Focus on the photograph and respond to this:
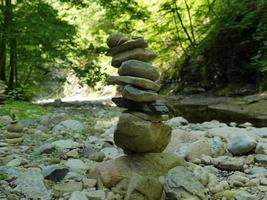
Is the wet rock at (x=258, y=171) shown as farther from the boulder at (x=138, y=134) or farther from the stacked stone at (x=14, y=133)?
the stacked stone at (x=14, y=133)

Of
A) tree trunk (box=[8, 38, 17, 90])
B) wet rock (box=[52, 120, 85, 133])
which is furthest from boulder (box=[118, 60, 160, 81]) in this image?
tree trunk (box=[8, 38, 17, 90])

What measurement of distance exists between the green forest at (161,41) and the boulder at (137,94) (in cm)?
448

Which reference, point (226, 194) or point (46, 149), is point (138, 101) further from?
point (46, 149)

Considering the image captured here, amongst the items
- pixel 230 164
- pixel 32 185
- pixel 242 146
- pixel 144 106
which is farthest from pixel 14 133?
pixel 242 146

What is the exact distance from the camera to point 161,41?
1728cm

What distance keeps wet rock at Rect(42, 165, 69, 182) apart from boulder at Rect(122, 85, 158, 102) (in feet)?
3.29

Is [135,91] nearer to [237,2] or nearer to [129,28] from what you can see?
[237,2]

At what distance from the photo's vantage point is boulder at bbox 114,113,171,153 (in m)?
3.92

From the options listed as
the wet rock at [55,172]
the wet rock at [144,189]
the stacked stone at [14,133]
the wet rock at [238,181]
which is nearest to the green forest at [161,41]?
the stacked stone at [14,133]

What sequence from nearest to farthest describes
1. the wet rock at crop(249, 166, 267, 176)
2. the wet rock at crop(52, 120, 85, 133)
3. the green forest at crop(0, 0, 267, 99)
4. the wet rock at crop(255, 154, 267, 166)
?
the wet rock at crop(249, 166, 267, 176) → the wet rock at crop(255, 154, 267, 166) → the wet rock at crop(52, 120, 85, 133) → the green forest at crop(0, 0, 267, 99)

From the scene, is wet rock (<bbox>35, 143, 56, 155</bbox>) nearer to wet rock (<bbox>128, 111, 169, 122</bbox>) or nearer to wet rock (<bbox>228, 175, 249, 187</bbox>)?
A: wet rock (<bbox>128, 111, 169, 122</bbox>)

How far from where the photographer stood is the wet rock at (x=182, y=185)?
367cm

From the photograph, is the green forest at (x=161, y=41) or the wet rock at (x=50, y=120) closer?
the wet rock at (x=50, y=120)

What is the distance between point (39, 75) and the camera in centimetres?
1389
